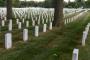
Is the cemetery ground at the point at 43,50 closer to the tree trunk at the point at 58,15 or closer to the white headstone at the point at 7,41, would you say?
the white headstone at the point at 7,41

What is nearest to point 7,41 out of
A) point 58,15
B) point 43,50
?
point 43,50

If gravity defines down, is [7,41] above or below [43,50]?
above

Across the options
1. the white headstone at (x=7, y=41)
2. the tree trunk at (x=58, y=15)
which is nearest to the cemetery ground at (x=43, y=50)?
the white headstone at (x=7, y=41)

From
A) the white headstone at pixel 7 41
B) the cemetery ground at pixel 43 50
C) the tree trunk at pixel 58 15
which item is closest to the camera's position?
the cemetery ground at pixel 43 50

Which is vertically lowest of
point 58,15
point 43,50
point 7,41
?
point 43,50

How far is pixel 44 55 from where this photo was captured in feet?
26.0

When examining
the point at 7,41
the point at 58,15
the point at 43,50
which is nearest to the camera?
the point at 43,50

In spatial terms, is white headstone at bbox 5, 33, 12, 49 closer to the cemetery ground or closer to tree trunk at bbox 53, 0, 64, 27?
the cemetery ground

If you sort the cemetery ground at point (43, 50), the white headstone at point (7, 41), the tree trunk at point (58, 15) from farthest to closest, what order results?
the tree trunk at point (58, 15), the white headstone at point (7, 41), the cemetery ground at point (43, 50)

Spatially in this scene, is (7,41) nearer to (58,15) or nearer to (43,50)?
(43,50)

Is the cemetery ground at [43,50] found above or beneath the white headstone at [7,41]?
beneath

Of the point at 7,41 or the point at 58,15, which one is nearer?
the point at 7,41

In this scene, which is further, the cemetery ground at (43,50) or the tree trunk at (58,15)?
the tree trunk at (58,15)

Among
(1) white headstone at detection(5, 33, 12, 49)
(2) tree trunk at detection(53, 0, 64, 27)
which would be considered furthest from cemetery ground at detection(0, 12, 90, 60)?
(2) tree trunk at detection(53, 0, 64, 27)
